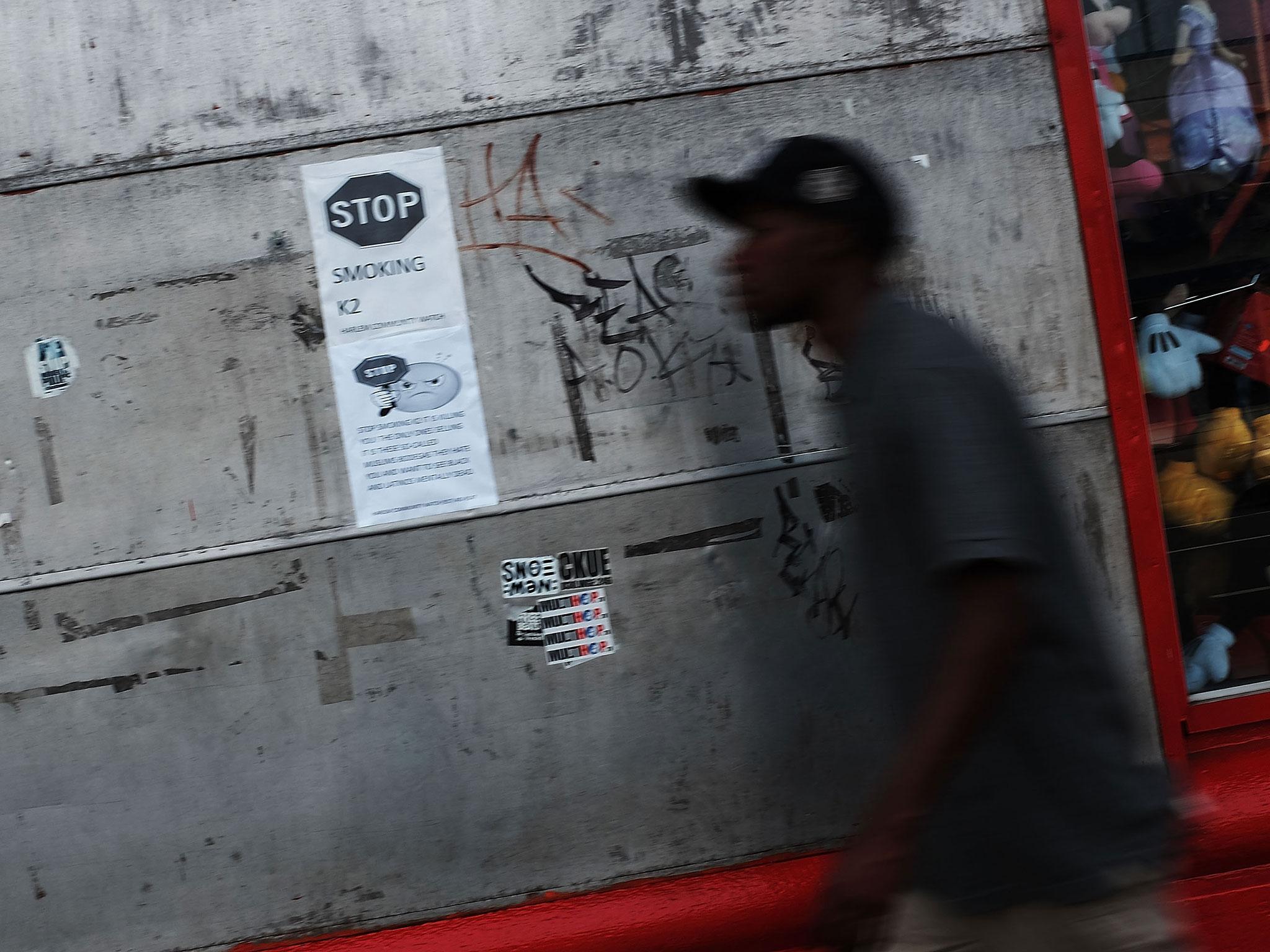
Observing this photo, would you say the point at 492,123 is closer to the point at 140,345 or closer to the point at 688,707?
the point at 140,345

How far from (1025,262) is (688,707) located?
1.69m

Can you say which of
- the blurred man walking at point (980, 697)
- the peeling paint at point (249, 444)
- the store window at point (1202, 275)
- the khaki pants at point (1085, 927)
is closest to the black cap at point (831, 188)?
the blurred man walking at point (980, 697)

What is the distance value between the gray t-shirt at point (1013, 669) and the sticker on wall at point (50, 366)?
8.56 ft

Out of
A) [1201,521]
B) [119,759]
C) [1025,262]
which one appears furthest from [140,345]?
[1201,521]

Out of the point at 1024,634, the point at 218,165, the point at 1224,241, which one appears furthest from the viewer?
the point at 1224,241

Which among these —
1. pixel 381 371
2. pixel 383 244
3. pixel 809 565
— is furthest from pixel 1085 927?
pixel 383 244

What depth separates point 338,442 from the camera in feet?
10.6

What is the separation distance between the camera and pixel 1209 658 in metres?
3.59

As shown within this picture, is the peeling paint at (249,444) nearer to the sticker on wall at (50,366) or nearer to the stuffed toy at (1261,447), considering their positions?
the sticker on wall at (50,366)

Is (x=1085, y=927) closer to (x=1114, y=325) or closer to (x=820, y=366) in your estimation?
(x=820, y=366)

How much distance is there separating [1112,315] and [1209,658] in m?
1.20

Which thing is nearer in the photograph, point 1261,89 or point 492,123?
point 492,123

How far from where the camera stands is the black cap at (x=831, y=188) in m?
1.65

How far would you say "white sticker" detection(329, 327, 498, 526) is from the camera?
3242 mm
